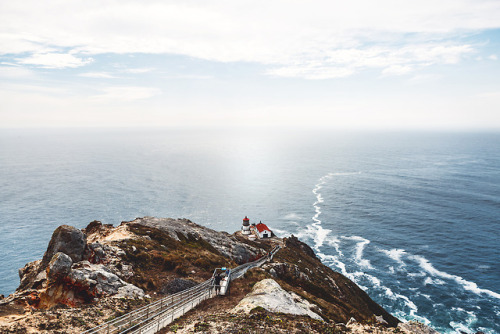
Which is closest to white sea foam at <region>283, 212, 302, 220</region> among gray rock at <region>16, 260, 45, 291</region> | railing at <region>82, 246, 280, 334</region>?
railing at <region>82, 246, 280, 334</region>

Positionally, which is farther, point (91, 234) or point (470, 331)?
point (470, 331)

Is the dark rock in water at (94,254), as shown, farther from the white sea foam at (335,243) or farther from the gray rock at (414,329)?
the white sea foam at (335,243)

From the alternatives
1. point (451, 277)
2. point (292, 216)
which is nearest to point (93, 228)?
point (451, 277)

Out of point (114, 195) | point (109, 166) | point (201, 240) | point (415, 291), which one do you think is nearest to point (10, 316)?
point (201, 240)

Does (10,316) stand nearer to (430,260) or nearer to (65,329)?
(65,329)

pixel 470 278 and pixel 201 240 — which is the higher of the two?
pixel 201 240

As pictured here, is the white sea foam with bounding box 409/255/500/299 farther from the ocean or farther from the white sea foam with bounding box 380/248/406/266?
the white sea foam with bounding box 380/248/406/266

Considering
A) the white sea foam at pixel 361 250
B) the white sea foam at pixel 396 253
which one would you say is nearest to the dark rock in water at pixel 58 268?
the white sea foam at pixel 361 250
